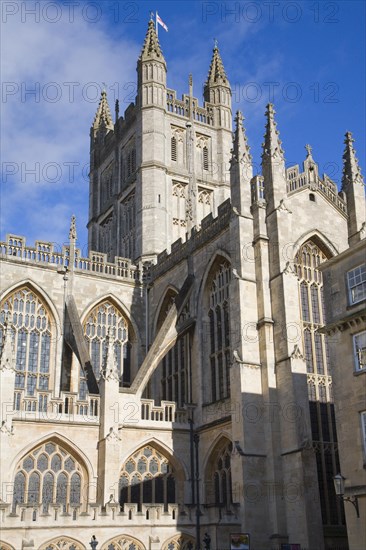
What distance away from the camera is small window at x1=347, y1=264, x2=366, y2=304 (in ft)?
69.6

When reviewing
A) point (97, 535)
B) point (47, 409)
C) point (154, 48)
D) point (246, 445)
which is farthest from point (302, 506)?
point (154, 48)

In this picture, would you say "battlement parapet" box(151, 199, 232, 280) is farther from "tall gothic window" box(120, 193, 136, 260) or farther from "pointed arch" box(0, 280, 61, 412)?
"pointed arch" box(0, 280, 61, 412)

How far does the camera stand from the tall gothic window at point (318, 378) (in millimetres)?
25266

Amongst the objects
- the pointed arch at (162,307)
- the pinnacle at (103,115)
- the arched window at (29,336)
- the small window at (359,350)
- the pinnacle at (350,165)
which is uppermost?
the pinnacle at (103,115)

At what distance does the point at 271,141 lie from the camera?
29.5 meters

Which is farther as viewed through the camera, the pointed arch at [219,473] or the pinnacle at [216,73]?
the pinnacle at [216,73]

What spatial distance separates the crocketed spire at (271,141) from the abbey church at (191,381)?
6 cm

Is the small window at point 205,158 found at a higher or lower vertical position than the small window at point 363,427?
higher

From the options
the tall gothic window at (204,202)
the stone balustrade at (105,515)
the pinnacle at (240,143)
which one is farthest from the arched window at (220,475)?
the tall gothic window at (204,202)

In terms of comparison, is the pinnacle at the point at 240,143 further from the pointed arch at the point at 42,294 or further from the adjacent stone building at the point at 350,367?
the pointed arch at the point at 42,294

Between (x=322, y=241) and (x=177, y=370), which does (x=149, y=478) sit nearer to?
(x=177, y=370)

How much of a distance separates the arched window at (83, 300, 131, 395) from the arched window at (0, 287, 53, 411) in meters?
2.15

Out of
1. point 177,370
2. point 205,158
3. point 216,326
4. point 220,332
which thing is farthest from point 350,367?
point 205,158

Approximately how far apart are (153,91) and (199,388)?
21.1m
